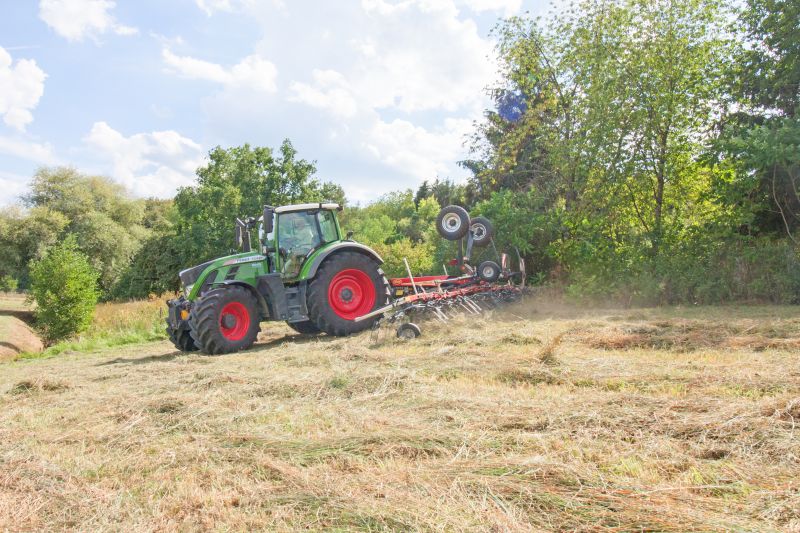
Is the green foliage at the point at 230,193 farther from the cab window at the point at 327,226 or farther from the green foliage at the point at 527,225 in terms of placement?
the cab window at the point at 327,226

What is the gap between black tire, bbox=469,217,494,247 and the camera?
14430 millimetres

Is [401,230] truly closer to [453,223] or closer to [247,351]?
[453,223]

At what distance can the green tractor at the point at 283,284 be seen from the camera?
29.7ft

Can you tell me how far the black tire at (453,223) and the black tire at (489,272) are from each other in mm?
1064

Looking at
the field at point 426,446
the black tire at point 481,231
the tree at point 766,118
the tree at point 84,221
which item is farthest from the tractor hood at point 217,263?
the tree at point 84,221

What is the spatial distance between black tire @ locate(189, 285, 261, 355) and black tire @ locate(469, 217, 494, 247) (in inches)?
263

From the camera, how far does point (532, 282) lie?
53.0 ft

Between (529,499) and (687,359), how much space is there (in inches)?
161

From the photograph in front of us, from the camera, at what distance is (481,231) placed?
14594 mm

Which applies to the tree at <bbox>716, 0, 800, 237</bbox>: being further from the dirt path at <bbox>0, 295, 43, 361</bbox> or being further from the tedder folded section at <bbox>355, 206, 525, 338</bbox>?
the dirt path at <bbox>0, 295, 43, 361</bbox>

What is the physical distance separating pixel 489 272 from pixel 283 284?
5313 millimetres

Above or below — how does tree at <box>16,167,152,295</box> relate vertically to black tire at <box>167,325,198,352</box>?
above

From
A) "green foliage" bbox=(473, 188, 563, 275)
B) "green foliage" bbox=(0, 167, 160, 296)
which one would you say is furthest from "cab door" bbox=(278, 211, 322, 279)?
"green foliage" bbox=(0, 167, 160, 296)

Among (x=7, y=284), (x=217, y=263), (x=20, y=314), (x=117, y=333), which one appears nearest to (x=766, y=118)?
(x=217, y=263)
